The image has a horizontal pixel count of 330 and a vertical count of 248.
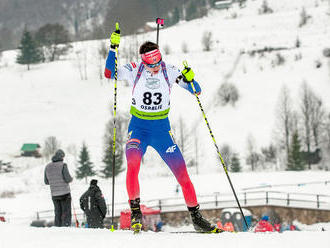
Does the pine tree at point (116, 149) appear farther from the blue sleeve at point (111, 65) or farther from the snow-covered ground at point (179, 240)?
the snow-covered ground at point (179, 240)

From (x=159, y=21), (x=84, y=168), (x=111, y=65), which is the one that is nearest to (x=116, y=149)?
(x=84, y=168)

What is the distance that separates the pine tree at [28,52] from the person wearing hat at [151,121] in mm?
83617

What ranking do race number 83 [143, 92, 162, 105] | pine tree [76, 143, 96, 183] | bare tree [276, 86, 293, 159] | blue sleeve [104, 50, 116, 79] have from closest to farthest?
race number 83 [143, 92, 162, 105], blue sleeve [104, 50, 116, 79], pine tree [76, 143, 96, 183], bare tree [276, 86, 293, 159]

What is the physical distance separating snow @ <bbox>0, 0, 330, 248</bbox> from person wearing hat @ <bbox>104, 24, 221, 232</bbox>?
18970mm

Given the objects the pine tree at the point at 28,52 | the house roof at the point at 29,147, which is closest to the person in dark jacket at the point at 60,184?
the house roof at the point at 29,147

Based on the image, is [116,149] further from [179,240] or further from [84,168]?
[179,240]

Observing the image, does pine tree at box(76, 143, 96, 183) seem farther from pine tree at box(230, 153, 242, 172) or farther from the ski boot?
the ski boot

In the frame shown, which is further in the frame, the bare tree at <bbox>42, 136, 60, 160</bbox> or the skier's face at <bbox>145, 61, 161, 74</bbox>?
the bare tree at <bbox>42, 136, 60, 160</bbox>

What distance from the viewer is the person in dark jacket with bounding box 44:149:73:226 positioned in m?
8.18

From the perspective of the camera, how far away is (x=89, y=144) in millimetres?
57688

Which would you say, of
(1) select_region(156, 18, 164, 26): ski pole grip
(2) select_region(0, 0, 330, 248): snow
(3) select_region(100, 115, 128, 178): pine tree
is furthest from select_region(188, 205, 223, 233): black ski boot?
(3) select_region(100, 115, 128, 178): pine tree

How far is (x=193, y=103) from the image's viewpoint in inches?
2469

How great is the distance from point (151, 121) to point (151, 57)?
0.87m

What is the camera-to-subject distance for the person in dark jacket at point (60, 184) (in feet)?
26.8
